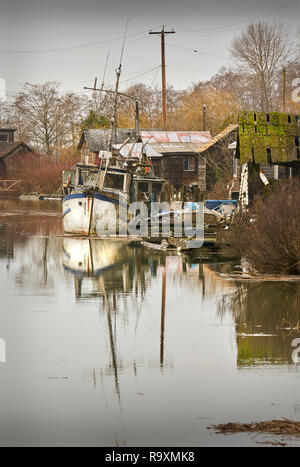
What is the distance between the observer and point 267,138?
32156 mm

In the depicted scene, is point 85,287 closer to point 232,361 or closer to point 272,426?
point 232,361

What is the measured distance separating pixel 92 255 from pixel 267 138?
7811mm

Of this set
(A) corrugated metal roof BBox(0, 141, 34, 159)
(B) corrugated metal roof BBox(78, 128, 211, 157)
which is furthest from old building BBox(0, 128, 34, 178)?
(B) corrugated metal roof BBox(78, 128, 211, 157)

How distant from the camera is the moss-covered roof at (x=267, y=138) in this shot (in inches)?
1254

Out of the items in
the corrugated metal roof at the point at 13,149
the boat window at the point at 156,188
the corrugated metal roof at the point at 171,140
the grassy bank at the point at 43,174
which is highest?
the corrugated metal roof at the point at 13,149

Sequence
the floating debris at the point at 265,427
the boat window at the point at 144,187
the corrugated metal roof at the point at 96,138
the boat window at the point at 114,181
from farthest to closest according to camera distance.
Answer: the corrugated metal roof at the point at 96,138 < the boat window at the point at 144,187 < the boat window at the point at 114,181 < the floating debris at the point at 265,427

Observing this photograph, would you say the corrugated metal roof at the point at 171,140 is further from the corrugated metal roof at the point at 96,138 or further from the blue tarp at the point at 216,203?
the blue tarp at the point at 216,203

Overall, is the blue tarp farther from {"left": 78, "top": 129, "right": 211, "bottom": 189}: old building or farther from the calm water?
{"left": 78, "top": 129, "right": 211, "bottom": 189}: old building

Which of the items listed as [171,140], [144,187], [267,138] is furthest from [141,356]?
[171,140]

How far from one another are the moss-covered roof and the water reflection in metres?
11.5

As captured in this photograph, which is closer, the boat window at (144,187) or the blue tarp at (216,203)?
the blue tarp at (216,203)

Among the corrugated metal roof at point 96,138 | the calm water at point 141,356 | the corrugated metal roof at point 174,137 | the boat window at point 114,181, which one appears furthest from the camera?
the corrugated metal roof at point 96,138

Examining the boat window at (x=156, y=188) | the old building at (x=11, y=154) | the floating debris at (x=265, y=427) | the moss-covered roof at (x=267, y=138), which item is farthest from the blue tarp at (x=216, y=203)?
the old building at (x=11, y=154)

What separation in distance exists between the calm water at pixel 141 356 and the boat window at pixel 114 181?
1534 centimetres
